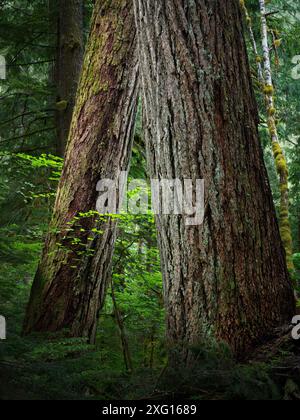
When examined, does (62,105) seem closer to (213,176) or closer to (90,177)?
(90,177)

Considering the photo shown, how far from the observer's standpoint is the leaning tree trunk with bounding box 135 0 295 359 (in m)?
2.27

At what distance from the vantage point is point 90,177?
4.14m

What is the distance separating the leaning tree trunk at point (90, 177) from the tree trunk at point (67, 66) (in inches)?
78.1

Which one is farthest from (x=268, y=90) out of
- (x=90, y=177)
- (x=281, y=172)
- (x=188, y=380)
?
(x=188, y=380)

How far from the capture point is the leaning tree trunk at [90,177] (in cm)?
386

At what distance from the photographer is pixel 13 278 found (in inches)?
174

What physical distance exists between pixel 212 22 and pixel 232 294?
5.18 feet

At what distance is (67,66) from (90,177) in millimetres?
3202

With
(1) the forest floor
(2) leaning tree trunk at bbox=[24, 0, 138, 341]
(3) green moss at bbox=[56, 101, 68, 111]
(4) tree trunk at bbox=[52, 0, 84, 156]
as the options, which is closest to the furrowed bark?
(2) leaning tree trunk at bbox=[24, 0, 138, 341]

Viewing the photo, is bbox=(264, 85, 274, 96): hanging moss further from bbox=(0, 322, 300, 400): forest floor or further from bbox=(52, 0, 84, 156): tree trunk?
bbox=(0, 322, 300, 400): forest floor

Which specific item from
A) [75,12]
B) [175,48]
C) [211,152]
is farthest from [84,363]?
[75,12]

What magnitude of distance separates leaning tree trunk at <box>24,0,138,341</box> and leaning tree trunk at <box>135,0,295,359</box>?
1.62m

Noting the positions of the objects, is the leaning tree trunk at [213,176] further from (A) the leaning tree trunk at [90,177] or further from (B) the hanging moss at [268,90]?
(B) the hanging moss at [268,90]
